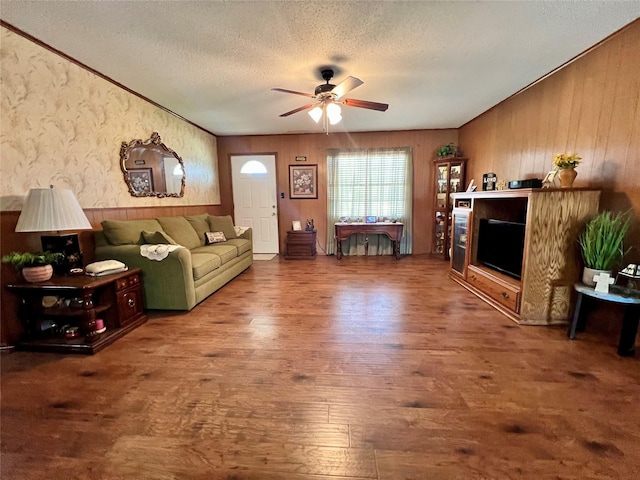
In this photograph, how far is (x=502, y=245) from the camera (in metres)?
3.05

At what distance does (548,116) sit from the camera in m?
3.04

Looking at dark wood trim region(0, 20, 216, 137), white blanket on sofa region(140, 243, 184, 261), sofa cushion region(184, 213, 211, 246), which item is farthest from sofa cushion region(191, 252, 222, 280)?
dark wood trim region(0, 20, 216, 137)

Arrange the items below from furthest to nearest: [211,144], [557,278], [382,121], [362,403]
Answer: [211,144]
[382,121]
[557,278]
[362,403]

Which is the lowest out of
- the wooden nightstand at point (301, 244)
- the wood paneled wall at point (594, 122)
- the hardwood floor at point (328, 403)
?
the hardwood floor at point (328, 403)

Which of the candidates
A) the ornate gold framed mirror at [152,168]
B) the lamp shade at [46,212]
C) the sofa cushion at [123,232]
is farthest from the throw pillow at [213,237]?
the lamp shade at [46,212]

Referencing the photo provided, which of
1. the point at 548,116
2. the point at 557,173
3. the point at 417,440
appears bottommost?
the point at 417,440

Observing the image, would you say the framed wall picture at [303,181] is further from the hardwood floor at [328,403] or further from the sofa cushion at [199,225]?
the hardwood floor at [328,403]

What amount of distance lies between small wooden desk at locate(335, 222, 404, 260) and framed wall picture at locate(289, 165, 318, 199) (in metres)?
0.99

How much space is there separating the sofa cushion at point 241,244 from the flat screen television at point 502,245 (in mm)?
3320

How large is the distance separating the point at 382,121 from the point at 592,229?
3400 millimetres

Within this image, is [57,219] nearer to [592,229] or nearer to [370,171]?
[592,229]

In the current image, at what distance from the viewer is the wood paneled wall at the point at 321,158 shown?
17.8 ft

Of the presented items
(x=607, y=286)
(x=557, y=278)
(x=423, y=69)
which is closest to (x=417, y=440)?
(x=607, y=286)

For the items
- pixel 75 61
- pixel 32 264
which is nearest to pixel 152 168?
pixel 75 61
